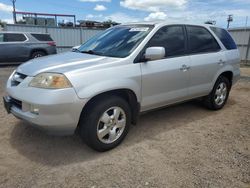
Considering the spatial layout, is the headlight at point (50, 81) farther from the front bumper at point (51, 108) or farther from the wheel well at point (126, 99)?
the wheel well at point (126, 99)

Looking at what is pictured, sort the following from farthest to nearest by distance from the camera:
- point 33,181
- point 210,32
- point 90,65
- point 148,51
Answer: point 210,32, point 148,51, point 90,65, point 33,181

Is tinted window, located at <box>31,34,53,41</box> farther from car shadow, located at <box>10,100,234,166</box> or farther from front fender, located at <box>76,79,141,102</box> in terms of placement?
front fender, located at <box>76,79,141,102</box>

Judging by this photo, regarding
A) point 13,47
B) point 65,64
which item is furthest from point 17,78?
point 13,47

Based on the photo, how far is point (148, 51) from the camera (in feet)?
11.7

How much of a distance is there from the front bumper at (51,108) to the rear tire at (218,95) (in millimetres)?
3068

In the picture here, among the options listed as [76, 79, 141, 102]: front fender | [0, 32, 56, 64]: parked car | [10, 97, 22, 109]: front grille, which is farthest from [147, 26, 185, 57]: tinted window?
[0, 32, 56, 64]: parked car

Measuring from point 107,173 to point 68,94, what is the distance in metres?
1.04

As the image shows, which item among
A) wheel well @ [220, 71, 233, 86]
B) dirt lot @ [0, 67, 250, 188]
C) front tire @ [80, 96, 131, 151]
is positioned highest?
wheel well @ [220, 71, 233, 86]

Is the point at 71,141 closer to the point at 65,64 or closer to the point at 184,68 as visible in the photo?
the point at 65,64

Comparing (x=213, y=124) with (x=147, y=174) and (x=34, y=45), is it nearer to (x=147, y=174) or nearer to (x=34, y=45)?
(x=147, y=174)

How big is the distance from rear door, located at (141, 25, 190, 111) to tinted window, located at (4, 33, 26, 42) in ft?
33.5

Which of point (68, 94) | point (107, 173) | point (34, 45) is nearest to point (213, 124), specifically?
point (107, 173)

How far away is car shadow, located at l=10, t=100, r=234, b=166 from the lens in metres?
3.35

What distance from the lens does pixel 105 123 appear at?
3.40 meters
